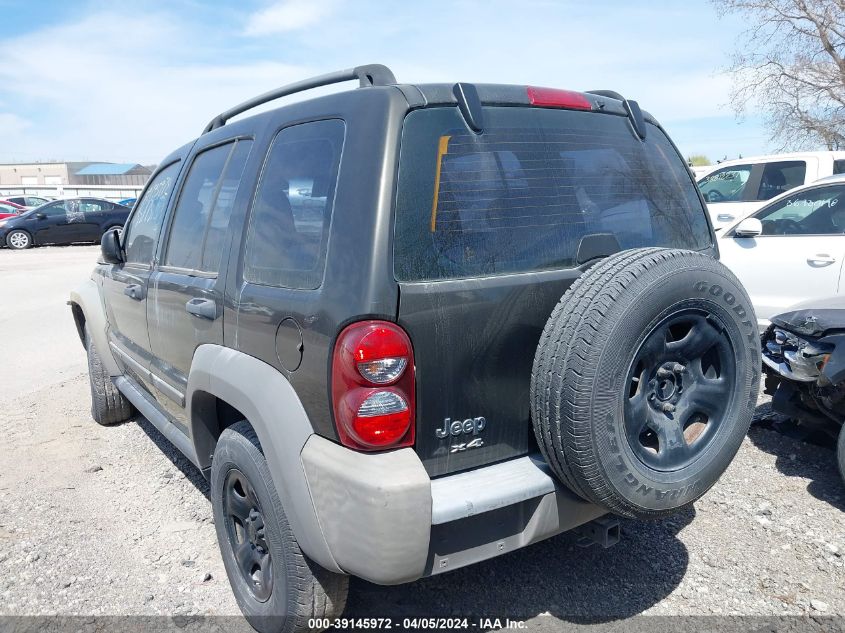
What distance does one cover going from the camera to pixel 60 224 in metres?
20.1

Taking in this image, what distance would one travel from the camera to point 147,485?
414 cm

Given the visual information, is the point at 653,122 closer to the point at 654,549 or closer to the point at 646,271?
the point at 646,271

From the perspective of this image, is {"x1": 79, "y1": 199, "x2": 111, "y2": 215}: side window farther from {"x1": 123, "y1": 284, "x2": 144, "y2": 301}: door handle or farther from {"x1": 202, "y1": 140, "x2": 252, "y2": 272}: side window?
{"x1": 202, "y1": 140, "x2": 252, "y2": 272}: side window

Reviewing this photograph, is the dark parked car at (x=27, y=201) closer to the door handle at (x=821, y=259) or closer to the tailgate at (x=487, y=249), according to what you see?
the door handle at (x=821, y=259)

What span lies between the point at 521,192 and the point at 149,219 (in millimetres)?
2538

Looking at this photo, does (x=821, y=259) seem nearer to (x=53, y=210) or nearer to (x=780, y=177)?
(x=780, y=177)

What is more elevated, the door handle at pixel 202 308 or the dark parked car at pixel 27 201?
the door handle at pixel 202 308

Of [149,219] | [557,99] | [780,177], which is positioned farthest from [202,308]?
[780,177]

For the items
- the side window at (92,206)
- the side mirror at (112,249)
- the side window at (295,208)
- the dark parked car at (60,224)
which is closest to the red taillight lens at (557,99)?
the side window at (295,208)

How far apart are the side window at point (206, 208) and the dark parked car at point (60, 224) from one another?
712 inches

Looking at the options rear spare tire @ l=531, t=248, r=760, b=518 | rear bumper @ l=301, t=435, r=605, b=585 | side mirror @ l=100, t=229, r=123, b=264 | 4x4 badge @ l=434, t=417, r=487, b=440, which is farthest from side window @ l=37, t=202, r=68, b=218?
rear spare tire @ l=531, t=248, r=760, b=518

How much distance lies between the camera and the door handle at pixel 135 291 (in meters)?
3.71

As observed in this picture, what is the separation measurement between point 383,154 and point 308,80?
2.82 ft

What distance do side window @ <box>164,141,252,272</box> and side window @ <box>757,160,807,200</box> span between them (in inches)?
295
